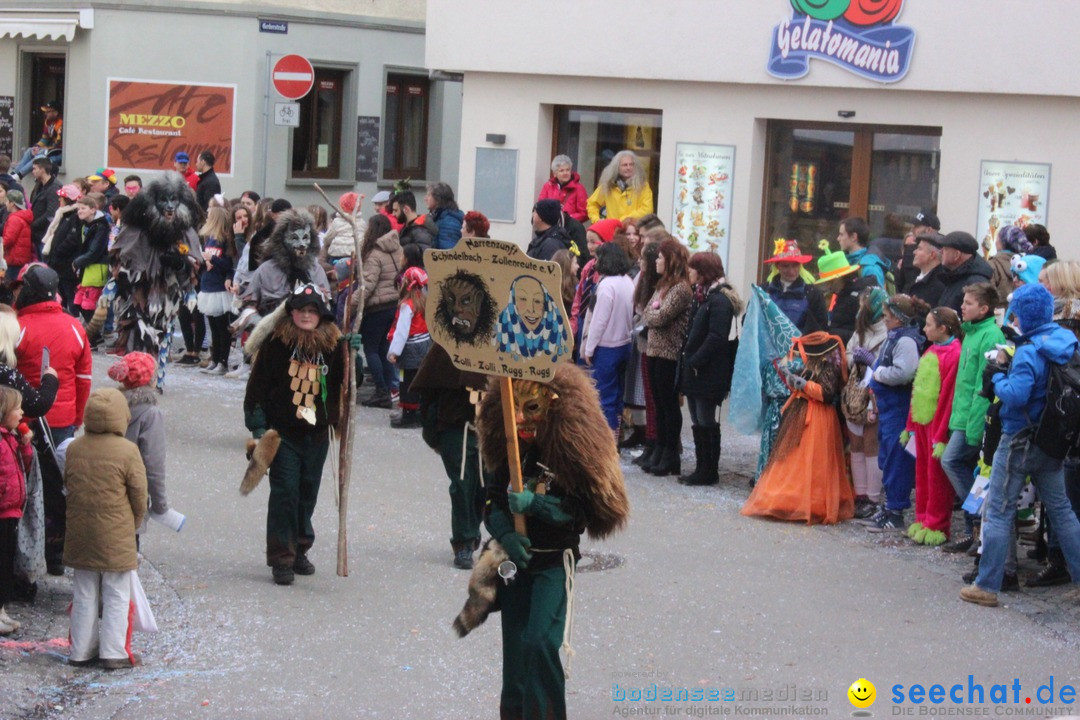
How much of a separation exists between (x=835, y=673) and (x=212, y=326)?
1007cm

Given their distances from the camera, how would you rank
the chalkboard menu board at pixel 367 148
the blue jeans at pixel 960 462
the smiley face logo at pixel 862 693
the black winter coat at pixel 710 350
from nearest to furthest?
1. the smiley face logo at pixel 862 693
2. the blue jeans at pixel 960 462
3. the black winter coat at pixel 710 350
4. the chalkboard menu board at pixel 367 148

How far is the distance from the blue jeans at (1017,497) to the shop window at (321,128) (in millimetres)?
19203

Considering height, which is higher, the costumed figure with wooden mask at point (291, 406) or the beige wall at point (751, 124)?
the beige wall at point (751, 124)

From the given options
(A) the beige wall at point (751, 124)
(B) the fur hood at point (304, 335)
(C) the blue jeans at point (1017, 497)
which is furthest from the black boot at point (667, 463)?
(A) the beige wall at point (751, 124)

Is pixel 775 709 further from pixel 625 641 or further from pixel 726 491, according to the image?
pixel 726 491

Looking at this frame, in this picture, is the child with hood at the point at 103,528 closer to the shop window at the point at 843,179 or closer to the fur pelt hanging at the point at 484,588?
the fur pelt hanging at the point at 484,588

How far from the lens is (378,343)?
14539 millimetres

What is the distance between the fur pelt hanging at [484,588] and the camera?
6039 mm

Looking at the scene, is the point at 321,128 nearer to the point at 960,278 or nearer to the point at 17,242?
the point at 17,242

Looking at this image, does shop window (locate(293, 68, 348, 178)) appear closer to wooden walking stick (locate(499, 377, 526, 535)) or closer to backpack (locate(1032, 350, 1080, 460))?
backpack (locate(1032, 350, 1080, 460))

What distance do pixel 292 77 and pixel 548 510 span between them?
1607 centimetres

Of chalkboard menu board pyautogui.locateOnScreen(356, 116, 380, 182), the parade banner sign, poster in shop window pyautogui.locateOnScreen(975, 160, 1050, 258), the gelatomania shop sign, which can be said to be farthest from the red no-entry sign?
the parade banner sign

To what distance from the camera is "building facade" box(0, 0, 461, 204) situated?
24859mm

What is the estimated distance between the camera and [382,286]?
14.4 m
